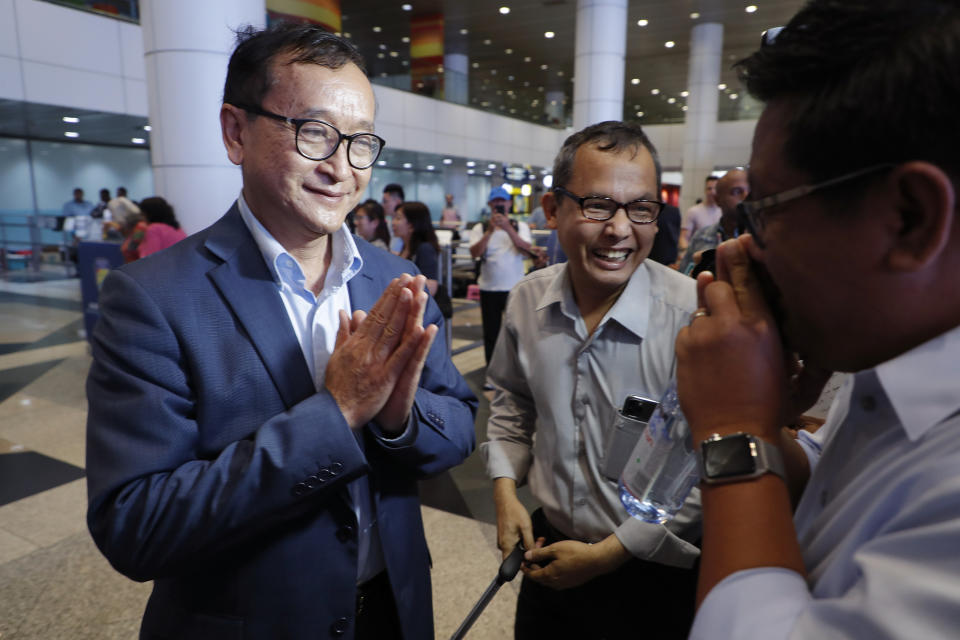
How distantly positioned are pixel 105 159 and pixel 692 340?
66.4 ft

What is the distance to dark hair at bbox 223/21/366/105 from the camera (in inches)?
45.2

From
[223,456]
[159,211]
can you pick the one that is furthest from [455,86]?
[223,456]

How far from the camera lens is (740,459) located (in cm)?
65

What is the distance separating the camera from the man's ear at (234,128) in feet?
3.93

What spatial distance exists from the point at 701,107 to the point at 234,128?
58.9ft

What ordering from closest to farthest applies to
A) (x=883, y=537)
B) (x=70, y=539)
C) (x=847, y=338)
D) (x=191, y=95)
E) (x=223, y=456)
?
(x=883, y=537) < (x=847, y=338) < (x=223, y=456) < (x=70, y=539) < (x=191, y=95)

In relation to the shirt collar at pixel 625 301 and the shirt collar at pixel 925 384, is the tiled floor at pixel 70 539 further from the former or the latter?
the shirt collar at pixel 925 384

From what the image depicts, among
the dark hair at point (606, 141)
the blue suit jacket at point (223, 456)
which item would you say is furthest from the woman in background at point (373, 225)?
the blue suit jacket at point (223, 456)

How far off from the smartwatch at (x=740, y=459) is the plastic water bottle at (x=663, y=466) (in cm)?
35

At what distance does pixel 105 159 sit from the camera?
1689 centimetres

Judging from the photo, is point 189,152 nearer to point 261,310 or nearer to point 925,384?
point 261,310

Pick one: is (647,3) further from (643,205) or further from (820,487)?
(820,487)

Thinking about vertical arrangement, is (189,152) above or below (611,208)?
above

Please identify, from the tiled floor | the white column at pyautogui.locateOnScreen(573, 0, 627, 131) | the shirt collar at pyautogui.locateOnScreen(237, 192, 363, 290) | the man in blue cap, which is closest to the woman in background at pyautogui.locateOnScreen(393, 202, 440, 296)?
the man in blue cap
